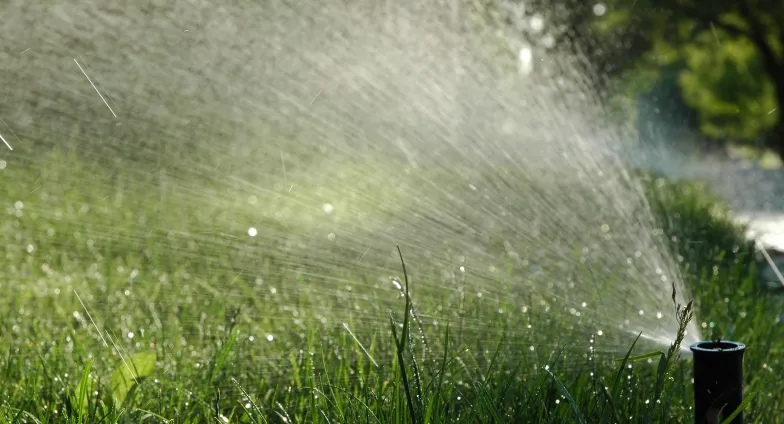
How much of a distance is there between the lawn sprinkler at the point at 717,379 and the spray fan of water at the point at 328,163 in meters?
0.67

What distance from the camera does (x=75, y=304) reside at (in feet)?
8.06

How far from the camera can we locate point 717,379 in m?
1.28

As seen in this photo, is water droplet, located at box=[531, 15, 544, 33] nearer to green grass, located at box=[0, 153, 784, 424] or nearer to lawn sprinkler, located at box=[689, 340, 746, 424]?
green grass, located at box=[0, 153, 784, 424]

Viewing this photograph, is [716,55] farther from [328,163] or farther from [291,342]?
[291,342]

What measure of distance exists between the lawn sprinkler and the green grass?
0.07m

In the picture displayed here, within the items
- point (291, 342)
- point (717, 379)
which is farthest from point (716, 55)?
point (717, 379)

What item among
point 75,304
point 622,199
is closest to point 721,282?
point 622,199

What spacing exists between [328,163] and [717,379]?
4.04 metres

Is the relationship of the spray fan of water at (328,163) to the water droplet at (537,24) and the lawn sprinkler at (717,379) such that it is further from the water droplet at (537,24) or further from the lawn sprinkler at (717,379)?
the lawn sprinkler at (717,379)

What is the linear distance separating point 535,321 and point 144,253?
1.75m

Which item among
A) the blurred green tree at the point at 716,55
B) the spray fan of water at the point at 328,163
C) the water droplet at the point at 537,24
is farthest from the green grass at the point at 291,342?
the blurred green tree at the point at 716,55

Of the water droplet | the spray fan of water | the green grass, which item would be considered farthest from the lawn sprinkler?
the water droplet

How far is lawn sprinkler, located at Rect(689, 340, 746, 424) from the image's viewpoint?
4.13ft

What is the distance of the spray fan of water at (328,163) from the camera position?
2.71 m
